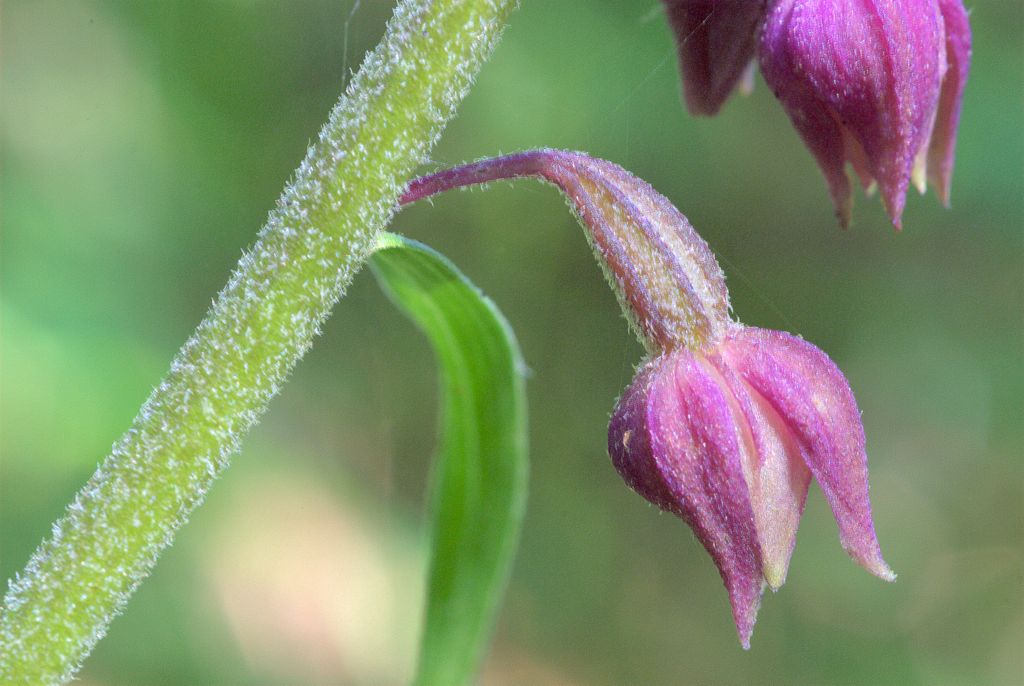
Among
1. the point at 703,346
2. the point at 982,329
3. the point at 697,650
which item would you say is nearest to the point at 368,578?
the point at 697,650

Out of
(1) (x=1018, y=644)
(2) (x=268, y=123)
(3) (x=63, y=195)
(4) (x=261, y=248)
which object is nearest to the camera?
(4) (x=261, y=248)

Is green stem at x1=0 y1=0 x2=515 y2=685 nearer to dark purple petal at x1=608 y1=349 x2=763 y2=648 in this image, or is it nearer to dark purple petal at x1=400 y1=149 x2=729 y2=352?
dark purple petal at x1=400 y1=149 x2=729 y2=352

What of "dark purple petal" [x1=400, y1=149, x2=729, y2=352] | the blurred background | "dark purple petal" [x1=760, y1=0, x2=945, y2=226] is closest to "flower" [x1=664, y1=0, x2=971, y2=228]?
"dark purple petal" [x1=760, y1=0, x2=945, y2=226]

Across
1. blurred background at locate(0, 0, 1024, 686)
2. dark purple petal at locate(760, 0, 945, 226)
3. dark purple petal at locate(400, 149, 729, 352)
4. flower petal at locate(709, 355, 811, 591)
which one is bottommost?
blurred background at locate(0, 0, 1024, 686)

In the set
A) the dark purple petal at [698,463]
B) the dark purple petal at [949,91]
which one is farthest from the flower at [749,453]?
the dark purple petal at [949,91]

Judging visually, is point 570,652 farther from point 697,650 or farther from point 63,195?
point 63,195

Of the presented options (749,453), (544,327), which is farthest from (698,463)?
(544,327)

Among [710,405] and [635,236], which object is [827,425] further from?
[635,236]
